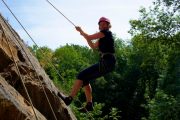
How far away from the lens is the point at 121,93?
50906 mm

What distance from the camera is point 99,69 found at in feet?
25.8

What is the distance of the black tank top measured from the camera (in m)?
7.57

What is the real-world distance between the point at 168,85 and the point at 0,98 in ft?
95.9

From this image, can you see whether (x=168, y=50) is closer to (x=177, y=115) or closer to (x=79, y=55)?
(x=177, y=115)

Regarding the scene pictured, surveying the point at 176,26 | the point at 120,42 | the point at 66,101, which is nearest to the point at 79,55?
the point at 120,42

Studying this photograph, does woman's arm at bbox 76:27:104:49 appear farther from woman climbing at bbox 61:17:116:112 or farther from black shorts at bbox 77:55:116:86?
black shorts at bbox 77:55:116:86

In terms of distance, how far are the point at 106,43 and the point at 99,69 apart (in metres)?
0.51

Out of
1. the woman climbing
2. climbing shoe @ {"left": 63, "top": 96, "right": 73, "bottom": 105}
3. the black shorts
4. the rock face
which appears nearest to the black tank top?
the woman climbing

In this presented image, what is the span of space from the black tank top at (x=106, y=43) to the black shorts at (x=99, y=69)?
0.40 ft

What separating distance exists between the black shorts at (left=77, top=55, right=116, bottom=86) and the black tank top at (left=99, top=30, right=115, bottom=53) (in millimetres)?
123

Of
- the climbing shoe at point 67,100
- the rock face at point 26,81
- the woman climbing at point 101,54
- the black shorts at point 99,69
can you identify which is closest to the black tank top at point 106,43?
the woman climbing at point 101,54

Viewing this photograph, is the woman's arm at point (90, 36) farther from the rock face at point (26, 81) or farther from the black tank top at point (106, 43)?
the rock face at point (26, 81)

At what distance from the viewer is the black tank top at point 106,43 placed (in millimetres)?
7570

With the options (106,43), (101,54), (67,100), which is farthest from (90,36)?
(67,100)
